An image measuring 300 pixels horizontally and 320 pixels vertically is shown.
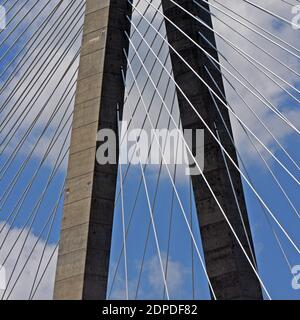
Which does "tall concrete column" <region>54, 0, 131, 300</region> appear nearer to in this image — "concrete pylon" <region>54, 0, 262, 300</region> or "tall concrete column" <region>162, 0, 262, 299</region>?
"concrete pylon" <region>54, 0, 262, 300</region>

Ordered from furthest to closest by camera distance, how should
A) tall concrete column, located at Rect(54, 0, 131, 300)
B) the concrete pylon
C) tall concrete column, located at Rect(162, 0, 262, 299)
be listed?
1. tall concrete column, located at Rect(162, 0, 262, 299)
2. the concrete pylon
3. tall concrete column, located at Rect(54, 0, 131, 300)

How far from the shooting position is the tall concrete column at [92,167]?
685 inches

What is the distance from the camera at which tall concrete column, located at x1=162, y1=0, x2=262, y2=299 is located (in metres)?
19.6

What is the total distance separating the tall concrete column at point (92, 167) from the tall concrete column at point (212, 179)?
2100 millimetres

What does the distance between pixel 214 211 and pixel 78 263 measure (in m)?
4.19

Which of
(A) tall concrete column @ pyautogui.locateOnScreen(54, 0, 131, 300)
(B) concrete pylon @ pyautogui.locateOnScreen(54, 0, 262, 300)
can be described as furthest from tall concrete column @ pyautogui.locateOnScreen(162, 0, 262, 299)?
(A) tall concrete column @ pyautogui.locateOnScreen(54, 0, 131, 300)

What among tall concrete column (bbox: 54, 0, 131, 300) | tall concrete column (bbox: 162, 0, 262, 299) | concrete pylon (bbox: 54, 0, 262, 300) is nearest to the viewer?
tall concrete column (bbox: 54, 0, 131, 300)

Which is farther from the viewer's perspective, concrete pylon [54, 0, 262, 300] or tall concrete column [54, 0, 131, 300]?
concrete pylon [54, 0, 262, 300]

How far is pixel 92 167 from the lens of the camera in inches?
711

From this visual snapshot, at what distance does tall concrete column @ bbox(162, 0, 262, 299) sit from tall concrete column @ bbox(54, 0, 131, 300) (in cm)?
210

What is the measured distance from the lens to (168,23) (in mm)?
21391

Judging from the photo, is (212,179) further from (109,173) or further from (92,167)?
(92,167)

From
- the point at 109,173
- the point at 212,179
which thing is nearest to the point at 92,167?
the point at 109,173
